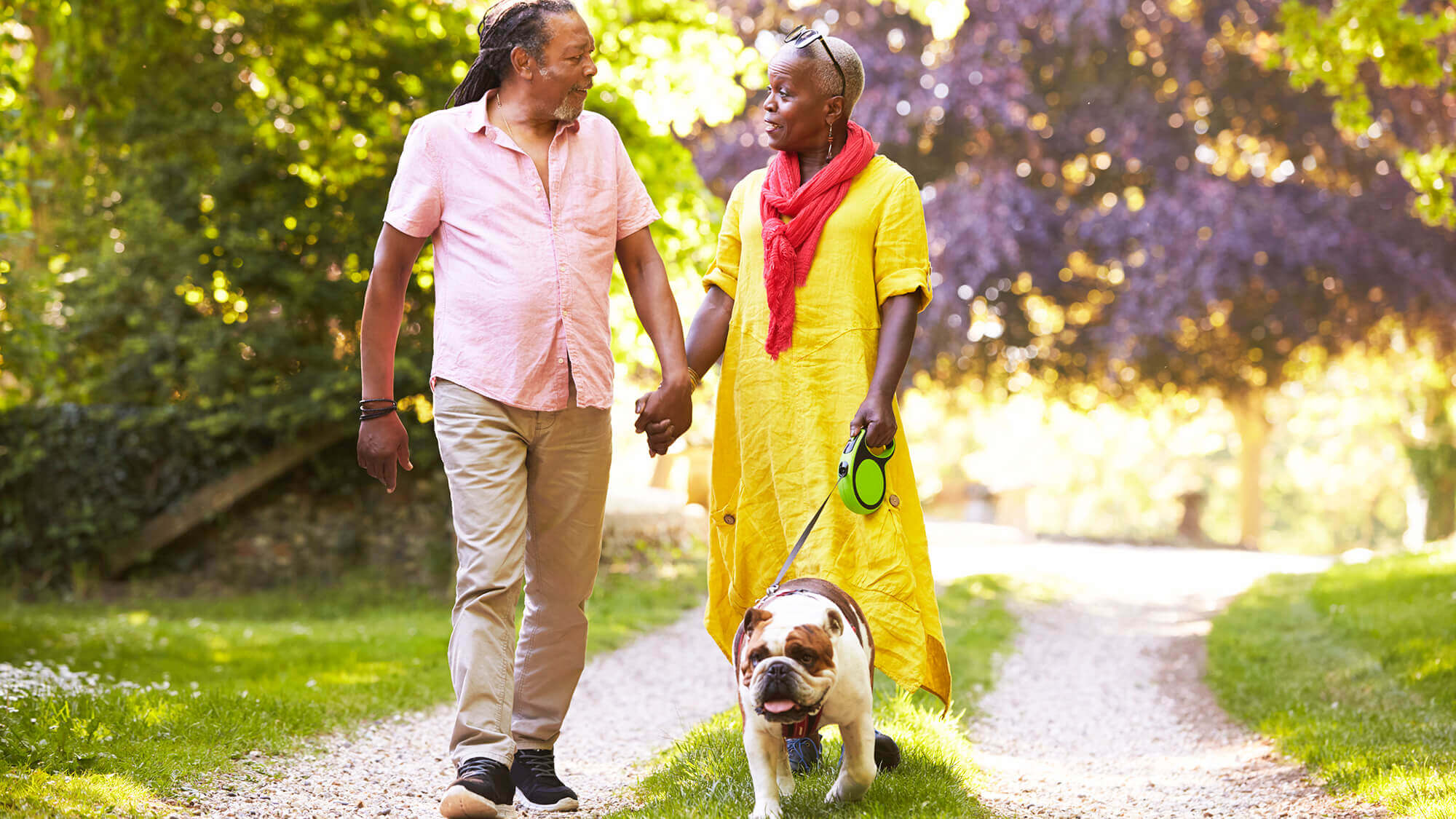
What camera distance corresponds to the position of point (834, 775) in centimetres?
359

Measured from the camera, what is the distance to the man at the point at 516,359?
346 centimetres

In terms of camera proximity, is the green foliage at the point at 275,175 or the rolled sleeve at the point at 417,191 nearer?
the rolled sleeve at the point at 417,191

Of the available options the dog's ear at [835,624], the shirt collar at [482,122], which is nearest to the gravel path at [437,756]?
the dog's ear at [835,624]

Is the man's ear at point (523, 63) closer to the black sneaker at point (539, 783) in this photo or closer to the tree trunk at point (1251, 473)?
the black sneaker at point (539, 783)

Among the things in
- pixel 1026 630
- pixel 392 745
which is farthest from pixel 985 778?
pixel 1026 630

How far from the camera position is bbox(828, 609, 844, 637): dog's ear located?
2.91 m

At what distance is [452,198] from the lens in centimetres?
354

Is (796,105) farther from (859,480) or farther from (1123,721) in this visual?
(1123,721)

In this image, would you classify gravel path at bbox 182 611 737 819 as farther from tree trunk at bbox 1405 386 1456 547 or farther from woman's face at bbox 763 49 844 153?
tree trunk at bbox 1405 386 1456 547

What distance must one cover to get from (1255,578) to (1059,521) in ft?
147

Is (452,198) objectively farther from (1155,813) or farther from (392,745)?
(1155,813)

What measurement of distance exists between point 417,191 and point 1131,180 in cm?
1376

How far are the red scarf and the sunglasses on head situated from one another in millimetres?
157

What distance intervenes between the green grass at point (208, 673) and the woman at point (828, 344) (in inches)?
80.2
